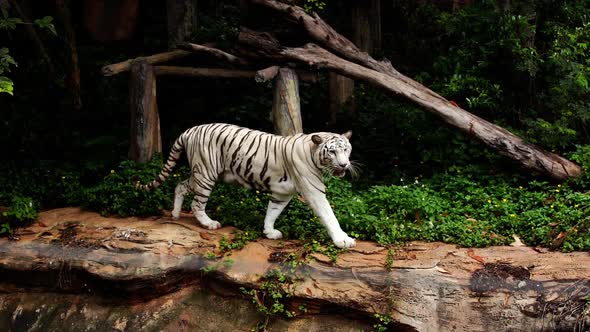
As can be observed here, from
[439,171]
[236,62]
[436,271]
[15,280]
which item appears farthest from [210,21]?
[436,271]

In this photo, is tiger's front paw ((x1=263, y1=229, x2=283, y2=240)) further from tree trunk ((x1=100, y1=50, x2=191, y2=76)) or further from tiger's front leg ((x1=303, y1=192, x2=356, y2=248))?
tree trunk ((x1=100, y1=50, x2=191, y2=76))

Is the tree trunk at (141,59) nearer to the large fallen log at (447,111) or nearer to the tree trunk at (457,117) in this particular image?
the large fallen log at (447,111)

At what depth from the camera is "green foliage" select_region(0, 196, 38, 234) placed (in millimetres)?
7477

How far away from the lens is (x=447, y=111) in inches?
322

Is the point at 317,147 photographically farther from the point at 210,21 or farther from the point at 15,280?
the point at 210,21

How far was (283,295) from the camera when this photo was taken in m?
6.39

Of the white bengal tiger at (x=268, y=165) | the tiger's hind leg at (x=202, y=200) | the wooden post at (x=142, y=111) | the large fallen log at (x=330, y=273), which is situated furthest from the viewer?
the wooden post at (x=142, y=111)

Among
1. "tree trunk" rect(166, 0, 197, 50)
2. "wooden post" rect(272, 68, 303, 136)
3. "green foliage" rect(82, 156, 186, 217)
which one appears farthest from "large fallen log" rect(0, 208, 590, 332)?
"tree trunk" rect(166, 0, 197, 50)

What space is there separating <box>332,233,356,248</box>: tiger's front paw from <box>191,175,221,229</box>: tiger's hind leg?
1339 millimetres

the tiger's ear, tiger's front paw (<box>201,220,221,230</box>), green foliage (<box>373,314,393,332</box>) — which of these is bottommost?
green foliage (<box>373,314,393,332</box>)

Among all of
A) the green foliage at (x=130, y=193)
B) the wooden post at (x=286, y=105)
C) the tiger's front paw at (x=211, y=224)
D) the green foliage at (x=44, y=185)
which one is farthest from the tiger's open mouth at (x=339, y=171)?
the green foliage at (x=44, y=185)

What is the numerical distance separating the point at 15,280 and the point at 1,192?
1514 mm

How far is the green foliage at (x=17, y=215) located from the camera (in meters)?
7.48

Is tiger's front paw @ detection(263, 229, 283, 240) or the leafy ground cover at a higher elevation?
the leafy ground cover
